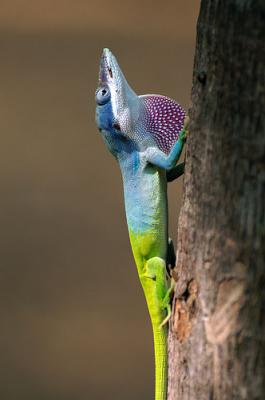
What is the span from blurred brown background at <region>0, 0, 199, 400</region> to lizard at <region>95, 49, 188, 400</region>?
1.91 meters

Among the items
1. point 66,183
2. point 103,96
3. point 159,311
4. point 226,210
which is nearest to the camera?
point 226,210

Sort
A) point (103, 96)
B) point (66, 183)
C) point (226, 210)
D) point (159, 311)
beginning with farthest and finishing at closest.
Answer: point (66, 183)
point (103, 96)
point (159, 311)
point (226, 210)

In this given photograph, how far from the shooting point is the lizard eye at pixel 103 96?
2225 mm

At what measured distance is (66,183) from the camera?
4.21 m

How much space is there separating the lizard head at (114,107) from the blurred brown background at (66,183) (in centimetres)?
187

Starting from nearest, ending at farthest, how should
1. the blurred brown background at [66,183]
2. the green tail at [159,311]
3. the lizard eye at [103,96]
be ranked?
the green tail at [159,311] → the lizard eye at [103,96] → the blurred brown background at [66,183]

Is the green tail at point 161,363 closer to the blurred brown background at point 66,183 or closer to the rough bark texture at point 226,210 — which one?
the rough bark texture at point 226,210

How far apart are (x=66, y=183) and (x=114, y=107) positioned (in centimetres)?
205

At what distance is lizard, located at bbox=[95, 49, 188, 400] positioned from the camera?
6.96 feet

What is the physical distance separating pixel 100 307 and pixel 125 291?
0.14 meters

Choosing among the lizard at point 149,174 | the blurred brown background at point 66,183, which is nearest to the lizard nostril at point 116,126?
the lizard at point 149,174

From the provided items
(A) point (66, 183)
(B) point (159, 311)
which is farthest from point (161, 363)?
(A) point (66, 183)

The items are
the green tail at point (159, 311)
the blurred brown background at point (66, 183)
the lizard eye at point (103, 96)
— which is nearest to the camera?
the green tail at point (159, 311)

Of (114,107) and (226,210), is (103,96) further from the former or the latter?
(226,210)
